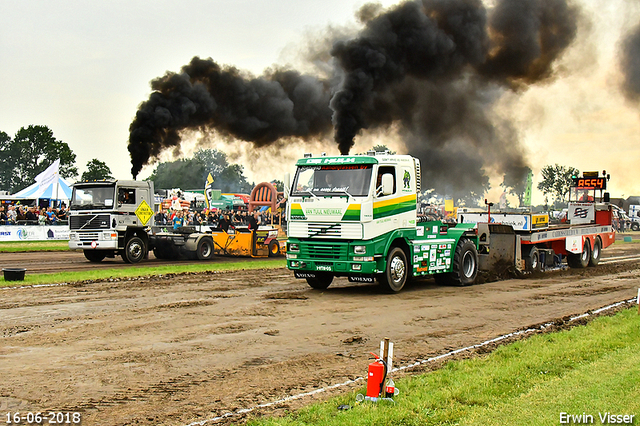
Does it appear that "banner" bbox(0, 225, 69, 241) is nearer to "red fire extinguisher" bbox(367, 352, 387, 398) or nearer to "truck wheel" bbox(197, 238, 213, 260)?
"truck wheel" bbox(197, 238, 213, 260)

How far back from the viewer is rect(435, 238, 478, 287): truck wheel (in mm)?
16203

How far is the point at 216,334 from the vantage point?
929 cm

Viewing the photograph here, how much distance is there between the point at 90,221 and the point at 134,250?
1.94 metres

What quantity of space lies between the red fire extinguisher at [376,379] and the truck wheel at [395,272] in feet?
26.4

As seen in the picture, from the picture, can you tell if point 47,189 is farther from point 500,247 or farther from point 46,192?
point 500,247

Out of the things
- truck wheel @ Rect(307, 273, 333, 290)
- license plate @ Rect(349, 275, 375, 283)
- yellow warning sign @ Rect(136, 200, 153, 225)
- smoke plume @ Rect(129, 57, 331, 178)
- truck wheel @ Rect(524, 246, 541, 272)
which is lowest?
truck wheel @ Rect(307, 273, 333, 290)

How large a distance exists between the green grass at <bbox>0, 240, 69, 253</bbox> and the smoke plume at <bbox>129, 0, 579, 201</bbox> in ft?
20.0

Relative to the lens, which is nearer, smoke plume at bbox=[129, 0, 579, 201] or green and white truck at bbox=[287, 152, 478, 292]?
green and white truck at bbox=[287, 152, 478, 292]

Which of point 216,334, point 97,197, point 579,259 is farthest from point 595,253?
point 97,197

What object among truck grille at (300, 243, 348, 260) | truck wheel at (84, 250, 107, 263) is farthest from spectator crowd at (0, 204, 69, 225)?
truck grille at (300, 243, 348, 260)

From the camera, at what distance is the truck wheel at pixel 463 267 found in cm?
1620

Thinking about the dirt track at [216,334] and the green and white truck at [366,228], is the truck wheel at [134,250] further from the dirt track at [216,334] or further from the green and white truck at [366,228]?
the green and white truck at [366,228]

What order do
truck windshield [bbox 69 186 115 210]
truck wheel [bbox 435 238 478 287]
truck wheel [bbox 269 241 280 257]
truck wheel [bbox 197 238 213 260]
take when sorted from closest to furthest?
1. truck wheel [bbox 435 238 478 287]
2. truck windshield [bbox 69 186 115 210]
3. truck wheel [bbox 197 238 213 260]
4. truck wheel [bbox 269 241 280 257]

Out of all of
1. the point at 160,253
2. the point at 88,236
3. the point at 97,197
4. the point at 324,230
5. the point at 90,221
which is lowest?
the point at 160,253
